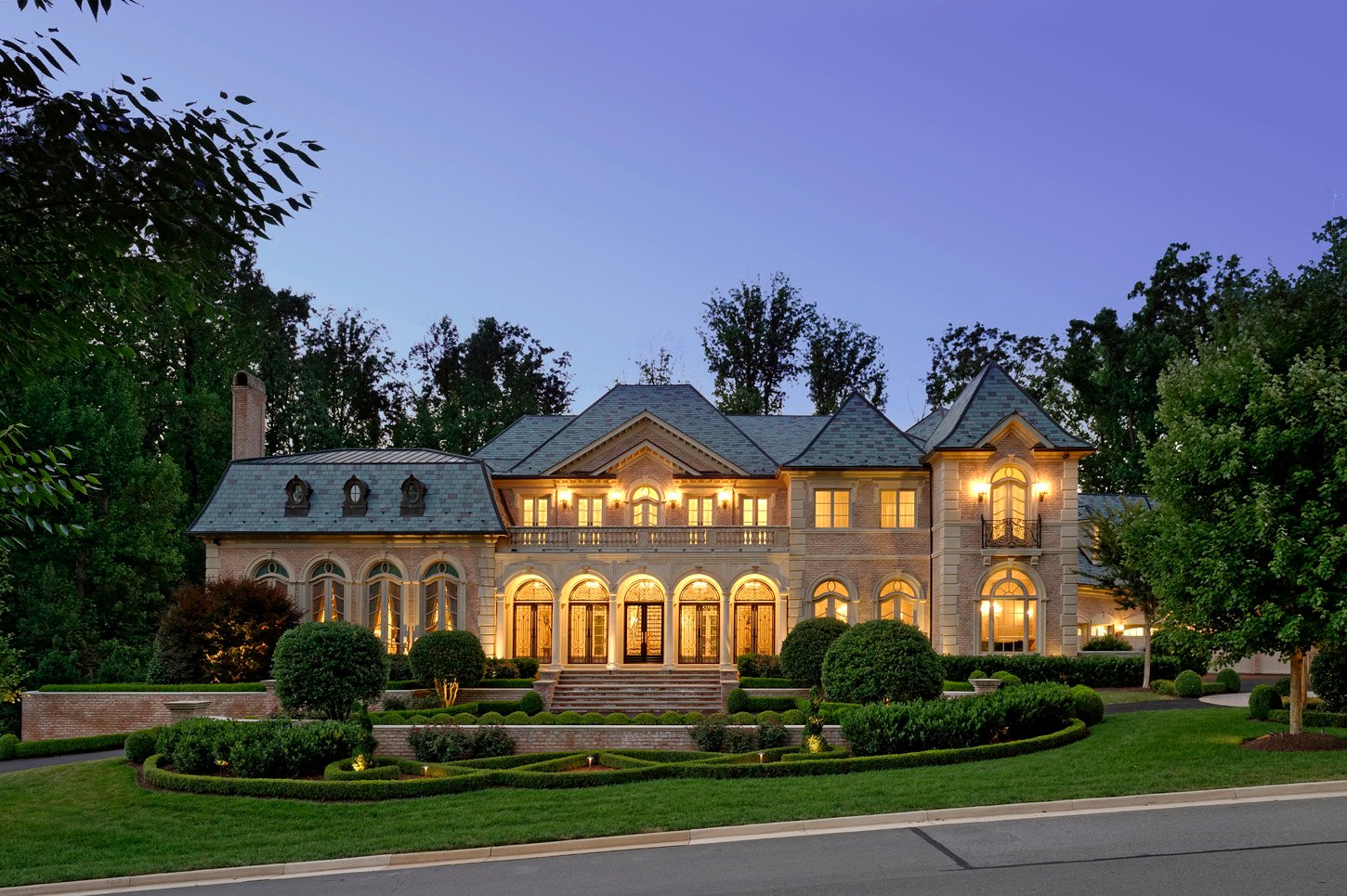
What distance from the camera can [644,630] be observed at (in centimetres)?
3659

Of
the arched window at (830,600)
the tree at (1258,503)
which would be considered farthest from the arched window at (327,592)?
the tree at (1258,503)

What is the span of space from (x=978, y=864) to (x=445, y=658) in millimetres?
19970

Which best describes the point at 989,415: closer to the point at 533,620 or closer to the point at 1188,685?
the point at 1188,685

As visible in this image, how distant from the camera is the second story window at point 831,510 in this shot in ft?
117

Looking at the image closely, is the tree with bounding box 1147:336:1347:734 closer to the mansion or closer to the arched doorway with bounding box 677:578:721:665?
the mansion

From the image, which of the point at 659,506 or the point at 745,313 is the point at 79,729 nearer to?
the point at 659,506

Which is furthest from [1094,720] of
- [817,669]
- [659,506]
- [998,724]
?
[659,506]

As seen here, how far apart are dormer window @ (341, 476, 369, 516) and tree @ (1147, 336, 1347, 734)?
24.6 metres

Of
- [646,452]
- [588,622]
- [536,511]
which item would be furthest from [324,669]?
[646,452]

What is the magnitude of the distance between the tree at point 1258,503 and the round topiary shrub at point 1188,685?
11.0 m

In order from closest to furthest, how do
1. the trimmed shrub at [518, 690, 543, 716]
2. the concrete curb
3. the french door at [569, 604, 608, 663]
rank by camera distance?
the concrete curb, the trimmed shrub at [518, 690, 543, 716], the french door at [569, 604, 608, 663]

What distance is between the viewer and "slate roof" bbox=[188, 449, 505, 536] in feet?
115

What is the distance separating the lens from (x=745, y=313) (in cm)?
6431

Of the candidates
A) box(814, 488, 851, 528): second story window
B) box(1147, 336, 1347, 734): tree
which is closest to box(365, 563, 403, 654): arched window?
box(814, 488, 851, 528): second story window
